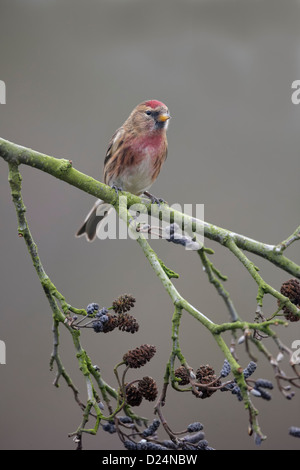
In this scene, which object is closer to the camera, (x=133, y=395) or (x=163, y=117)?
(x=133, y=395)

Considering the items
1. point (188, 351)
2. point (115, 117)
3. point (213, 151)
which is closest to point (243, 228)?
point (213, 151)

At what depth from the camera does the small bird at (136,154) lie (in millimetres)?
2758

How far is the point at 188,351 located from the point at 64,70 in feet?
8.42

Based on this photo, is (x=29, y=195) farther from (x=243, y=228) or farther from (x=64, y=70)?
(x=243, y=228)

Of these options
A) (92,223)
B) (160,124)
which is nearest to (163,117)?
(160,124)

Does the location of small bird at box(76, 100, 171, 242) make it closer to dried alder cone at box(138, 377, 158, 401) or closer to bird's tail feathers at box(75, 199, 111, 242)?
bird's tail feathers at box(75, 199, 111, 242)

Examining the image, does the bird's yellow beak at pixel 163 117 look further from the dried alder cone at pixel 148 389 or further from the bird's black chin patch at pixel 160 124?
the dried alder cone at pixel 148 389

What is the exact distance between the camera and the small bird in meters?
2.76

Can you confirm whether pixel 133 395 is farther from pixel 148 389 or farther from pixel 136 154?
pixel 136 154

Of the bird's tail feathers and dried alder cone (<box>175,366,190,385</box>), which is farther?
the bird's tail feathers

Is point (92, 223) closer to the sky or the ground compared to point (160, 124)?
closer to the ground

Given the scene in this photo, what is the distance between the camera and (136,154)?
2787mm

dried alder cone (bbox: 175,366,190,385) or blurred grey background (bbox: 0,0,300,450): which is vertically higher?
blurred grey background (bbox: 0,0,300,450)

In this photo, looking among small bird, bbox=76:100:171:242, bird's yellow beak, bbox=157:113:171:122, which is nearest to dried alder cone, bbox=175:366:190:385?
small bird, bbox=76:100:171:242
